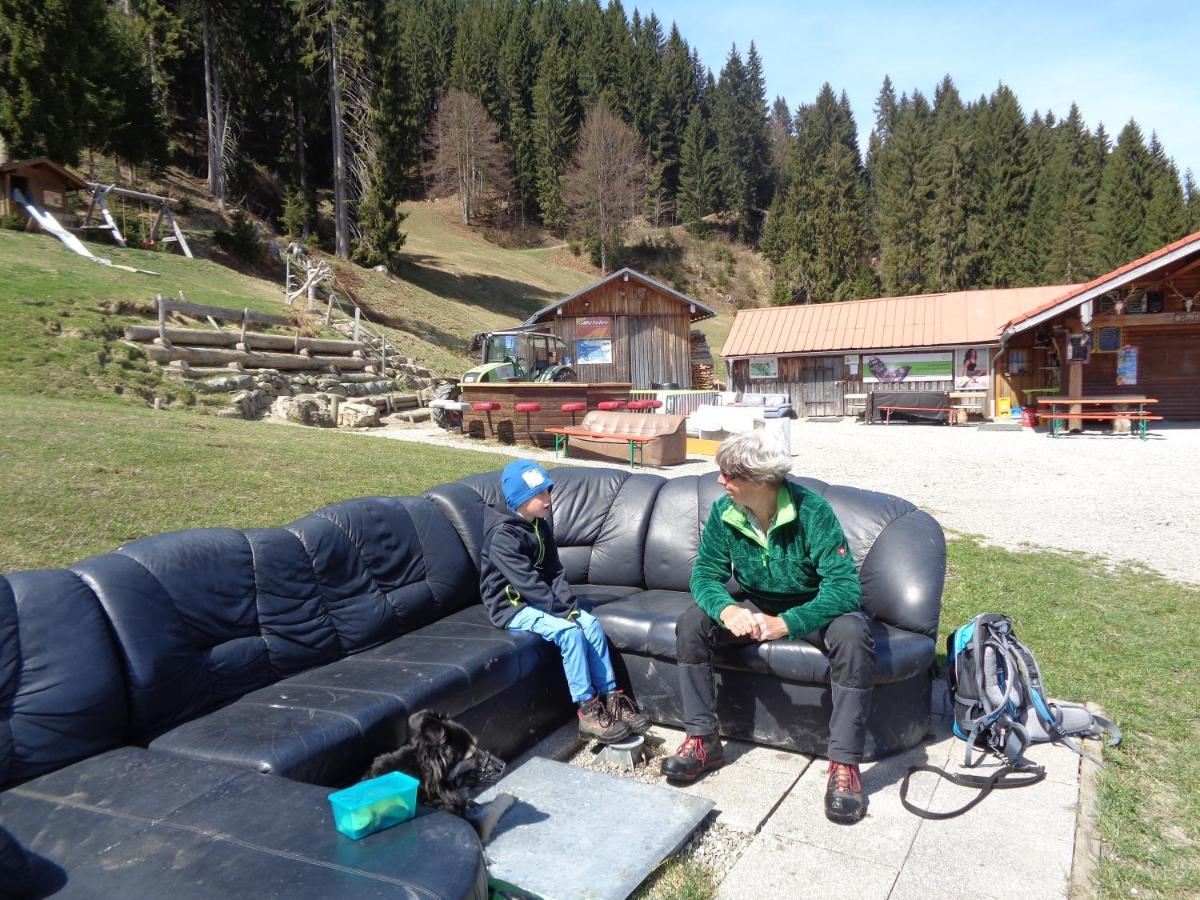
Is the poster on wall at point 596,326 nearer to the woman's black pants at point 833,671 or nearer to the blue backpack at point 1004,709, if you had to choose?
the blue backpack at point 1004,709

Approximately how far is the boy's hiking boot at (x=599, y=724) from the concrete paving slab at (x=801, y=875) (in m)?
0.89

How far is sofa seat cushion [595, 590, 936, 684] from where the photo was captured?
3.56 meters

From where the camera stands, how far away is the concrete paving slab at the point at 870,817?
2988mm

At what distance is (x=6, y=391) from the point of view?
12.0 m

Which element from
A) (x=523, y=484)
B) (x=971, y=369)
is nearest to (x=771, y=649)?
(x=523, y=484)

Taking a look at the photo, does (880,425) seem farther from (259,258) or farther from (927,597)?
(259,258)

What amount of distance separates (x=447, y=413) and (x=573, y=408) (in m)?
3.88

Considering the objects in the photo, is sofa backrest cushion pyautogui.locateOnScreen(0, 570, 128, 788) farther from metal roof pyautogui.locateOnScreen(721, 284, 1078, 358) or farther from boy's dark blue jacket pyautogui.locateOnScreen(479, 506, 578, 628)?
metal roof pyautogui.locateOnScreen(721, 284, 1078, 358)

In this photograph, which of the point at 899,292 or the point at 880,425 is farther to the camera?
the point at 899,292

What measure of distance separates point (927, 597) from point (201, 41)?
44.4 m

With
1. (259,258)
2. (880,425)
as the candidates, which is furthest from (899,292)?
(259,258)

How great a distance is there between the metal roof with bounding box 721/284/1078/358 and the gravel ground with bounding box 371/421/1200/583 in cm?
567

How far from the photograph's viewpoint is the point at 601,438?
1427cm

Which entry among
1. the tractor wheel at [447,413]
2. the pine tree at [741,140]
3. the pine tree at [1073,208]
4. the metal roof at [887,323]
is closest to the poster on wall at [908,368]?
the metal roof at [887,323]
